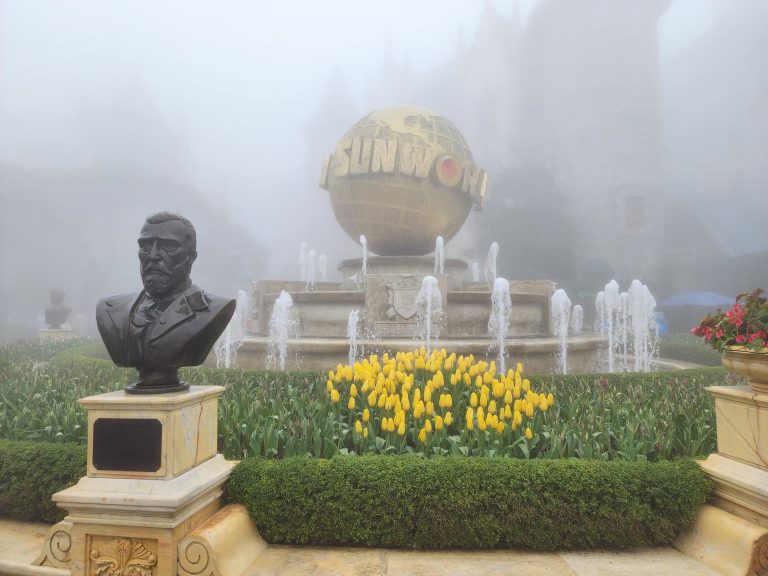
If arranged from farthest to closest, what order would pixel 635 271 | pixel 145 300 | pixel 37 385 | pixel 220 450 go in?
pixel 635 271
pixel 37 385
pixel 220 450
pixel 145 300

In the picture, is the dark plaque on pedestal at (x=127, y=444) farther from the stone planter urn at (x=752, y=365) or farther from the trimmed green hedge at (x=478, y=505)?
the stone planter urn at (x=752, y=365)

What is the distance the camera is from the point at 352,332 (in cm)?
1048

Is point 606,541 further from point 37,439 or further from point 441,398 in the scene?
point 37,439

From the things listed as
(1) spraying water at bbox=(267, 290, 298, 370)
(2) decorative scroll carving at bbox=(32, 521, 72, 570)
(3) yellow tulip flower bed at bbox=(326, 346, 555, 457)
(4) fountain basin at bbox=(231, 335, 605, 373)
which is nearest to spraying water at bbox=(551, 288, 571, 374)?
(4) fountain basin at bbox=(231, 335, 605, 373)

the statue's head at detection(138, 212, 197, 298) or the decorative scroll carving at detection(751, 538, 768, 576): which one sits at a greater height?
the statue's head at detection(138, 212, 197, 298)

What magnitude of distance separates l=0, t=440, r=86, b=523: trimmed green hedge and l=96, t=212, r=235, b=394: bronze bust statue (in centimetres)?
110

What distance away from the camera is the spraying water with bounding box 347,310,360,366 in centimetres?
942

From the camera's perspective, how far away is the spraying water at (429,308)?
10.5 metres

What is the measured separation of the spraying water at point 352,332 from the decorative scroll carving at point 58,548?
6.35 meters

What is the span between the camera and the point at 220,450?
→ 14.3 ft

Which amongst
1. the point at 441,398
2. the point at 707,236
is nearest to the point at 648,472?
the point at 441,398

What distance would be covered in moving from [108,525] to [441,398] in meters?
2.83

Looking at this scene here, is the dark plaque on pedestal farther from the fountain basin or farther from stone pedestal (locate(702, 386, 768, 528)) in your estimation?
the fountain basin

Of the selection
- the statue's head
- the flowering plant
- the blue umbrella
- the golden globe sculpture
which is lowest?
the flowering plant
